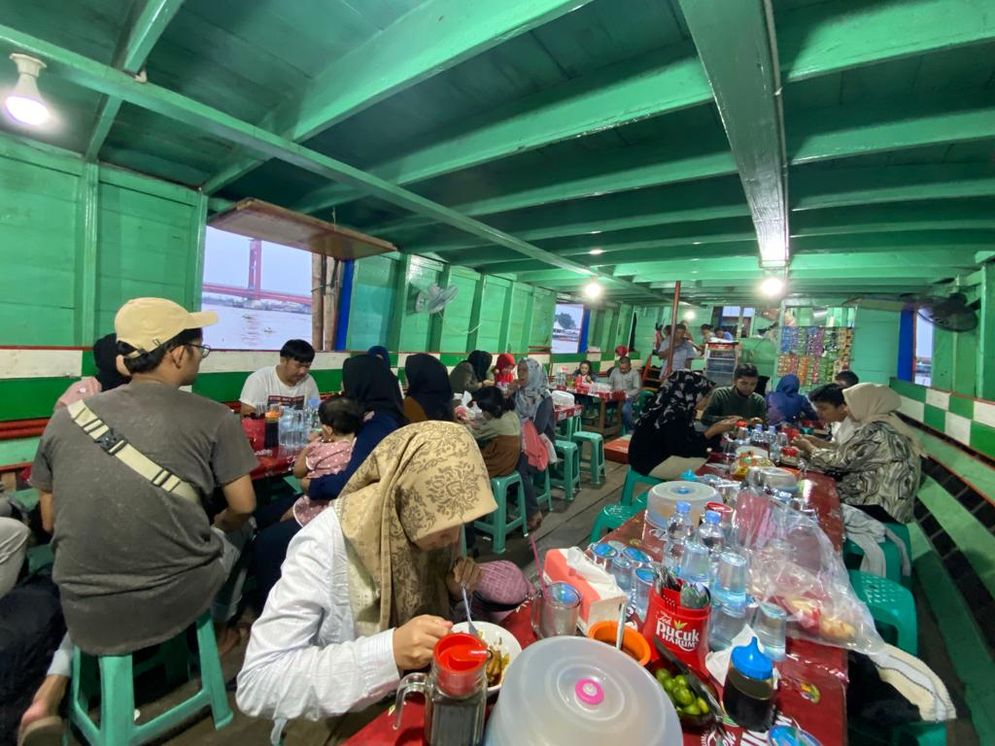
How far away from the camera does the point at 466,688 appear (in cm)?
81

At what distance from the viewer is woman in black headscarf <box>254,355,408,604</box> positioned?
2.31 metres

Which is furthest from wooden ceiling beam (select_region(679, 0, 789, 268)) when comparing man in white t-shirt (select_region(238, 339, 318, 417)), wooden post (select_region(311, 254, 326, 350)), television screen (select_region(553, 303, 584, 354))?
television screen (select_region(553, 303, 584, 354))

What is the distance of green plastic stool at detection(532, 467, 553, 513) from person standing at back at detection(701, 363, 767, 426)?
1999 mm

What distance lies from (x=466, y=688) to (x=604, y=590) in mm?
590

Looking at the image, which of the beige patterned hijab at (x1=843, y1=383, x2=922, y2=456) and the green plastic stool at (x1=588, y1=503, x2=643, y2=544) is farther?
the beige patterned hijab at (x1=843, y1=383, x2=922, y2=456)

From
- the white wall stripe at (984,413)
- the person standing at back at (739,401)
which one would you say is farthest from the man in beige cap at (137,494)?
the white wall stripe at (984,413)

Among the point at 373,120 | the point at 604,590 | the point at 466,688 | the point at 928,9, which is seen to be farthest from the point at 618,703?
the point at 373,120

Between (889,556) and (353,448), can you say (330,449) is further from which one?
(889,556)

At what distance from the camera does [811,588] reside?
1.39 m

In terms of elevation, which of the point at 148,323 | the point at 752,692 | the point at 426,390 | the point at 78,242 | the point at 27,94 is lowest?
the point at 752,692

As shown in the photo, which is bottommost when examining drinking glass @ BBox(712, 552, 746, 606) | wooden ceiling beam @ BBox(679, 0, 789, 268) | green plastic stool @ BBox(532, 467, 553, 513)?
green plastic stool @ BBox(532, 467, 553, 513)

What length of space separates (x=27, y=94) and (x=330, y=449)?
7.24ft

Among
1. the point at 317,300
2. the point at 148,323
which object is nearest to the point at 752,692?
the point at 148,323

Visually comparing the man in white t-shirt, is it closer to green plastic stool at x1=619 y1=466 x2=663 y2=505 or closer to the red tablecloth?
the red tablecloth
